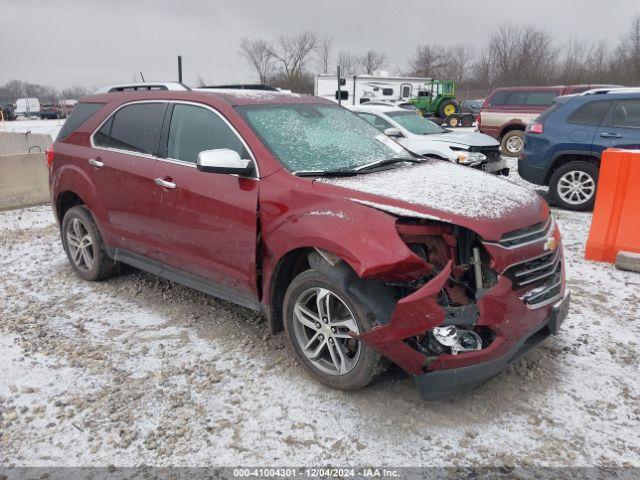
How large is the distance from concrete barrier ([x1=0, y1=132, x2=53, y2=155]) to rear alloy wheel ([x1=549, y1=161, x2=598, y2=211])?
11949 millimetres

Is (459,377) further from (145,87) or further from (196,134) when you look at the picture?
(145,87)

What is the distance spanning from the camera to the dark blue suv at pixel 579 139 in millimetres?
7750

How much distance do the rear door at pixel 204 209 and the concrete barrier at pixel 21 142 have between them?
36.3ft

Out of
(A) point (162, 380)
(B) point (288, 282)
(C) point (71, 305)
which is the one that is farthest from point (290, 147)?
(C) point (71, 305)

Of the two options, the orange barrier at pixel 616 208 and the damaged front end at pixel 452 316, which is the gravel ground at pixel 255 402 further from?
the orange barrier at pixel 616 208

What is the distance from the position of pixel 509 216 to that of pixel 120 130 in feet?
11.0

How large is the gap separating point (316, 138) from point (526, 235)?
1632 millimetres

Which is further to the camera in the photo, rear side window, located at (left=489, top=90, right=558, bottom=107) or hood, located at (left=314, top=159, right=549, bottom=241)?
rear side window, located at (left=489, top=90, right=558, bottom=107)

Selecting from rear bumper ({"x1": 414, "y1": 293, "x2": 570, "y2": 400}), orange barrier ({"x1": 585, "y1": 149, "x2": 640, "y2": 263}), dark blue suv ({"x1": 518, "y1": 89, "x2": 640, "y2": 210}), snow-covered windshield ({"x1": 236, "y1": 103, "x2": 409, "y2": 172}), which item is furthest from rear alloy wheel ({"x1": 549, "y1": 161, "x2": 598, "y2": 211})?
rear bumper ({"x1": 414, "y1": 293, "x2": 570, "y2": 400})

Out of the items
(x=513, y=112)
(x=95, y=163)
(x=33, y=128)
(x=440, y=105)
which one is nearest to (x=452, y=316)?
(x=95, y=163)

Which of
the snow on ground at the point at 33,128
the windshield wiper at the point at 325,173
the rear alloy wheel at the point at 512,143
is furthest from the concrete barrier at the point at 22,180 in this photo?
the snow on ground at the point at 33,128

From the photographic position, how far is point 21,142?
13977 mm

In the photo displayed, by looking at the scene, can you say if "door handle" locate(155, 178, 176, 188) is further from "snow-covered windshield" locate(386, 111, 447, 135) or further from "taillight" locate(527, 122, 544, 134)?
"snow-covered windshield" locate(386, 111, 447, 135)

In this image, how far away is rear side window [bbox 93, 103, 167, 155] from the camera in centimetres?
425
